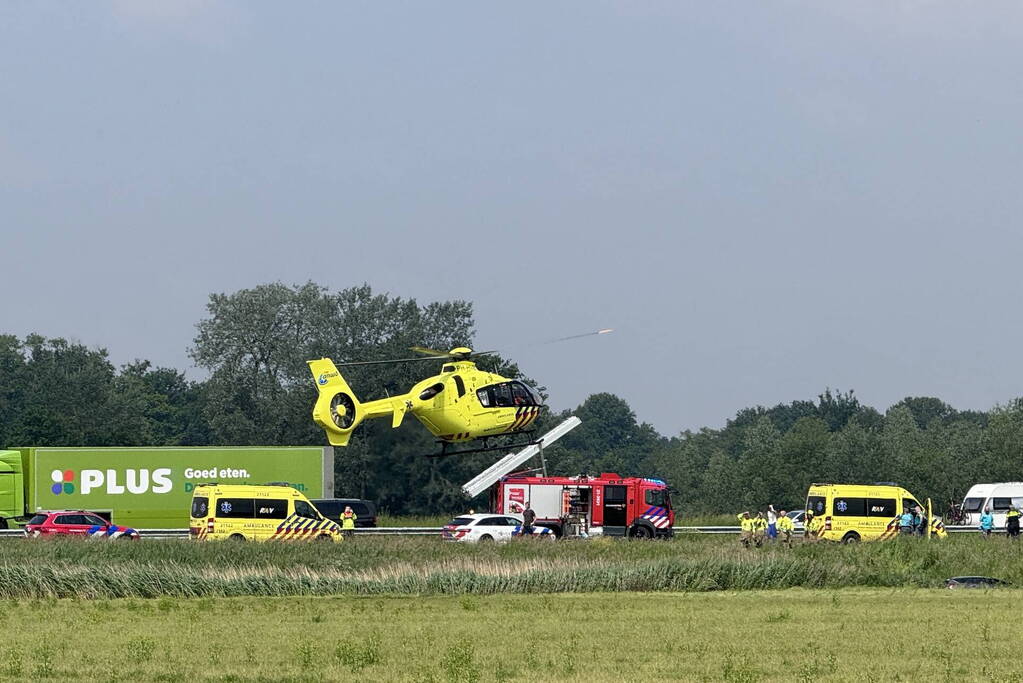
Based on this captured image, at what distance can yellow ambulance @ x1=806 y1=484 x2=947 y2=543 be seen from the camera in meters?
52.3

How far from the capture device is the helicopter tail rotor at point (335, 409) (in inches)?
2169

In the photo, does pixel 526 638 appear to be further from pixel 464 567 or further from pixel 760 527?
pixel 760 527

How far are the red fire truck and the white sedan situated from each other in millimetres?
2061

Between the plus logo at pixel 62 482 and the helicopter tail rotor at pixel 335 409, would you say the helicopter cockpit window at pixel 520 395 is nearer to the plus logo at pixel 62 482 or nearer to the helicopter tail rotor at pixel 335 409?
the helicopter tail rotor at pixel 335 409

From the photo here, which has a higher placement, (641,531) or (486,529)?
(486,529)

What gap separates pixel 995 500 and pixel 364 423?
107ft

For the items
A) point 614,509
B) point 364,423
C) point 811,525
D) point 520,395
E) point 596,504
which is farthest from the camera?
point 364,423

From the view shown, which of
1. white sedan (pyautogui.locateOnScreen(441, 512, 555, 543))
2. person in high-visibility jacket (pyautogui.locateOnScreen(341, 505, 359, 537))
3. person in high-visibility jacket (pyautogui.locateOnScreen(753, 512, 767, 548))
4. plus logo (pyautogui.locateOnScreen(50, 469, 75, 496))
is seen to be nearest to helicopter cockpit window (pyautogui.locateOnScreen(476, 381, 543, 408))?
white sedan (pyautogui.locateOnScreen(441, 512, 555, 543))

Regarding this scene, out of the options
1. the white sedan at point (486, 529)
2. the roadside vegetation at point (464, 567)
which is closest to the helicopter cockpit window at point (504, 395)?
the white sedan at point (486, 529)

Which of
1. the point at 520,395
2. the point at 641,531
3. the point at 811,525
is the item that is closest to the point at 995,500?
the point at 811,525

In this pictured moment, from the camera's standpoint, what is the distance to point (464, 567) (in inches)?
1463

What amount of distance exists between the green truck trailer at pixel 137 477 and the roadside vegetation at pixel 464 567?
15743mm

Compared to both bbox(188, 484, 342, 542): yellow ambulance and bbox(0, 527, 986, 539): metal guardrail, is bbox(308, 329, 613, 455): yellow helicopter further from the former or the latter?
bbox(188, 484, 342, 542): yellow ambulance

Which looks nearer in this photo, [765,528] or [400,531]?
[765,528]
